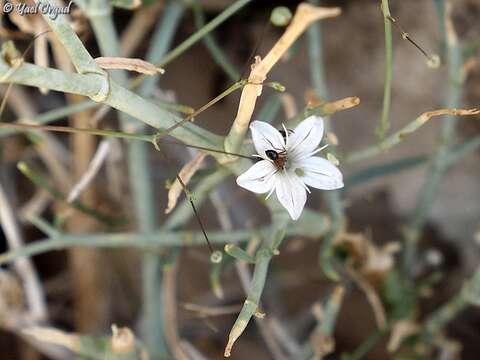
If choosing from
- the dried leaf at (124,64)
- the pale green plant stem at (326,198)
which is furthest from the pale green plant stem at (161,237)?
the dried leaf at (124,64)

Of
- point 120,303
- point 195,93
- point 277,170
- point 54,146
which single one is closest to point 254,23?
point 195,93

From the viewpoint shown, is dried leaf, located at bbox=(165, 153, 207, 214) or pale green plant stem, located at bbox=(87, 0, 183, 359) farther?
pale green plant stem, located at bbox=(87, 0, 183, 359)

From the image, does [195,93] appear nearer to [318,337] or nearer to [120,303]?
[120,303]

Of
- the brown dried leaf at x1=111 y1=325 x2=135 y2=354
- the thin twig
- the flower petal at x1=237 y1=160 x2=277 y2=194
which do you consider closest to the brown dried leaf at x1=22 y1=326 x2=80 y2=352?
the brown dried leaf at x1=111 y1=325 x2=135 y2=354

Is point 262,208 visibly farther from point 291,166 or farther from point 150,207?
point 291,166

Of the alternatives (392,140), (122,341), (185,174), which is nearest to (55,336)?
(122,341)

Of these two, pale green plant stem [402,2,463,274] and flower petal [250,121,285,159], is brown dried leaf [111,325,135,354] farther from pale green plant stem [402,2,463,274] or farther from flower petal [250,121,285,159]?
pale green plant stem [402,2,463,274]

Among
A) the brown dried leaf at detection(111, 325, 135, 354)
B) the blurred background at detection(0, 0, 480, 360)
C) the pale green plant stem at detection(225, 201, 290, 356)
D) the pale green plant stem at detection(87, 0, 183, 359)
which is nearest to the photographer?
the pale green plant stem at detection(225, 201, 290, 356)

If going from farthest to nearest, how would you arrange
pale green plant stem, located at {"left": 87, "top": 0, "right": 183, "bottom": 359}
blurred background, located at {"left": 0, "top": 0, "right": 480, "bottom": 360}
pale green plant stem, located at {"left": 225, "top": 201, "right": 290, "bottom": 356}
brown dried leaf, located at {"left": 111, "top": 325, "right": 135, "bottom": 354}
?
blurred background, located at {"left": 0, "top": 0, "right": 480, "bottom": 360} < pale green plant stem, located at {"left": 87, "top": 0, "right": 183, "bottom": 359} < brown dried leaf, located at {"left": 111, "top": 325, "right": 135, "bottom": 354} < pale green plant stem, located at {"left": 225, "top": 201, "right": 290, "bottom": 356}
